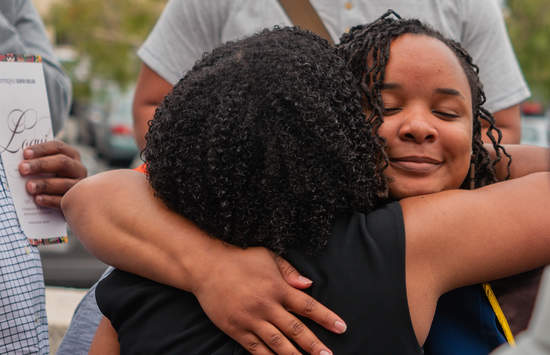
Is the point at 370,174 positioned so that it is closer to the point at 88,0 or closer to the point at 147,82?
the point at 147,82

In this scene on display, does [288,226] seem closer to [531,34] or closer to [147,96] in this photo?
A: [147,96]

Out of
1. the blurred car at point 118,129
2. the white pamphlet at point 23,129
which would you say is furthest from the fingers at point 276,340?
the blurred car at point 118,129

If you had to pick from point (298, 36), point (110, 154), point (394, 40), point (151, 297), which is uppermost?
point (298, 36)

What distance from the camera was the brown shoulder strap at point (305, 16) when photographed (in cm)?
204

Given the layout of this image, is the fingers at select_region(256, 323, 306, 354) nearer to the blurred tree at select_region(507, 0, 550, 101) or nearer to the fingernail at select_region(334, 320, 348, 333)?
the fingernail at select_region(334, 320, 348, 333)

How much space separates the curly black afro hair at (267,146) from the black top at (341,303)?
0.06 meters

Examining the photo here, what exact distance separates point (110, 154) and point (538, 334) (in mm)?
14225

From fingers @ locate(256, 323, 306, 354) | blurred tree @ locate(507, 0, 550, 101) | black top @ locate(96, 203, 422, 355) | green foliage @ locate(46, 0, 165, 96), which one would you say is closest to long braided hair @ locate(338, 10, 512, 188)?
black top @ locate(96, 203, 422, 355)

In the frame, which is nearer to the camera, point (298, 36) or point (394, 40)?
point (298, 36)

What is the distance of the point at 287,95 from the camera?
1.20 meters

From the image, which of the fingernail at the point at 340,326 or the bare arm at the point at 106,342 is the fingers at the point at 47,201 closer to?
the bare arm at the point at 106,342

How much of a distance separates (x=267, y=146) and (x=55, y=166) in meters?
1.05

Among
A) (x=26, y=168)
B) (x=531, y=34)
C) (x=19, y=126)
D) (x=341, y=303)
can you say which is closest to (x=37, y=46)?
(x=19, y=126)

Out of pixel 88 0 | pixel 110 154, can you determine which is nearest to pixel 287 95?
pixel 88 0
